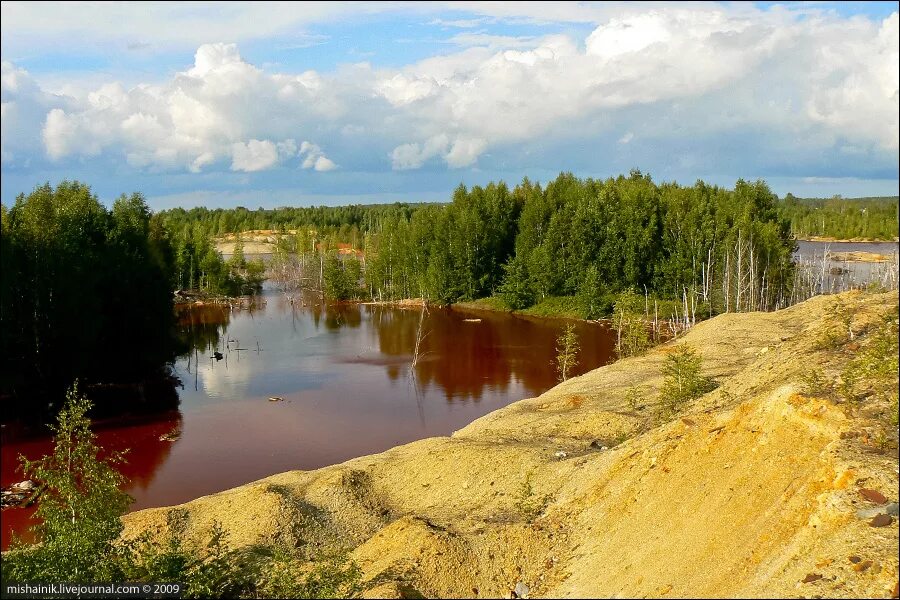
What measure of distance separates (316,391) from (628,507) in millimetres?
24593

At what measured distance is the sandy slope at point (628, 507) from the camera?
9.63 meters

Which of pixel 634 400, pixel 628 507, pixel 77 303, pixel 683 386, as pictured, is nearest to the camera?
pixel 628 507

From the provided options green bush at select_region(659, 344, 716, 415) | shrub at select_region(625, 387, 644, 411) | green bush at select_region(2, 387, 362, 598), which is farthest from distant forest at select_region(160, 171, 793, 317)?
green bush at select_region(2, 387, 362, 598)

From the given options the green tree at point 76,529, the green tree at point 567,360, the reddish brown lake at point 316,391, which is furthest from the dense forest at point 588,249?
the green tree at point 76,529

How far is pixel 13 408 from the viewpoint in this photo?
98.7 feet

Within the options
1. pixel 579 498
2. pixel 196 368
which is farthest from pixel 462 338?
pixel 579 498

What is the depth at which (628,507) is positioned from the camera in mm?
12414

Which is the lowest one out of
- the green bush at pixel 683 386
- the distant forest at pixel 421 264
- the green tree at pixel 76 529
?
the green tree at pixel 76 529

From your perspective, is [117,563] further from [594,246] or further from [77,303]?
[594,246]

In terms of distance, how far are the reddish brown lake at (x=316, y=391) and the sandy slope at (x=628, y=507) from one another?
240 inches

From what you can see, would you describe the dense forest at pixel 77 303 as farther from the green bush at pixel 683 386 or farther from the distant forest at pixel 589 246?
the distant forest at pixel 589 246

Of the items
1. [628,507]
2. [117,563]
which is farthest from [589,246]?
[117,563]

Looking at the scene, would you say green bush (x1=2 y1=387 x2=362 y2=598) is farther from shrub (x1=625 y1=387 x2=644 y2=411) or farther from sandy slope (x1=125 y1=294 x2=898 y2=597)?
shrub (x1=625 y1=387 x2=644 y2=411)

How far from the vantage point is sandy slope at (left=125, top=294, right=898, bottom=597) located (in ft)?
31.6
